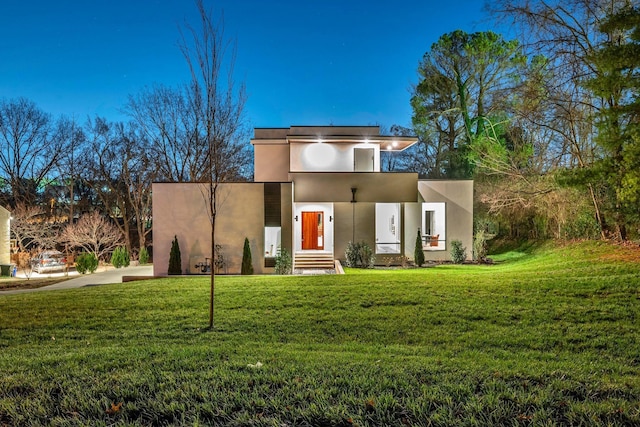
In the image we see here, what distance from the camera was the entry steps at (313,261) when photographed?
18.0m

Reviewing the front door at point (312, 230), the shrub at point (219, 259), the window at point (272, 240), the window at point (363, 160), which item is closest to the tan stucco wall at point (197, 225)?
the shrub at point (219, 259)

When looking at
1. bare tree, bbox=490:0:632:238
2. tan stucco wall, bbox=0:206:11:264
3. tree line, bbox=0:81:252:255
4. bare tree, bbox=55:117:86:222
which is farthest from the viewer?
bare tree, bbox=55:117:86:222

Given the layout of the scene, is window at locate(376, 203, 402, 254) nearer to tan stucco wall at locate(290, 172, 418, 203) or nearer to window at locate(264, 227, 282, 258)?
tan stucco wall at locate(290, 172, 418, 203)

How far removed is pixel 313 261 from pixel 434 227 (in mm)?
8907

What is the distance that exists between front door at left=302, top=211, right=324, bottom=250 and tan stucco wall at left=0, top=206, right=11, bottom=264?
2078 cm

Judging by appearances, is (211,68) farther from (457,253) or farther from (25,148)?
(25,148)

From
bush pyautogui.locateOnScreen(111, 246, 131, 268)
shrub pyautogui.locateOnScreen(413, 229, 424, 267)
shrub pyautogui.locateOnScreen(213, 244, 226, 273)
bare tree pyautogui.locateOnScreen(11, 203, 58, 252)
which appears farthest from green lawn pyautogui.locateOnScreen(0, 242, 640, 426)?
bare tree pyautogui.locateOnScreen(11, 203, 58, 252)

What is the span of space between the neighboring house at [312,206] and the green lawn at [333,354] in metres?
5.84

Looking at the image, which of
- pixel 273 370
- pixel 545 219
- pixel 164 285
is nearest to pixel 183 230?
pixel 164 285

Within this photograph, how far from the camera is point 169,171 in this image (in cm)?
3088

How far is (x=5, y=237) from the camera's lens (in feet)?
82.4

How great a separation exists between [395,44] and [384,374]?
116 ft

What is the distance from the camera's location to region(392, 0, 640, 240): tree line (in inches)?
451

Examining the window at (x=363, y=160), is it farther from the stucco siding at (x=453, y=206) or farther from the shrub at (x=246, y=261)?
the shrub at (x=246, y=261)
